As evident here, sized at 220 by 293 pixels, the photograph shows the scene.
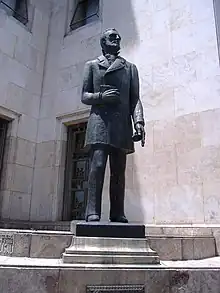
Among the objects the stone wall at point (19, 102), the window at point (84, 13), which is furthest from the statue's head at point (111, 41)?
the window at point (84, 13)

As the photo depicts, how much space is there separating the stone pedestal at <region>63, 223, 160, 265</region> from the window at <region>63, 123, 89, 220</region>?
376 cm

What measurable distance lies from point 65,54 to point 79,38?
534mm

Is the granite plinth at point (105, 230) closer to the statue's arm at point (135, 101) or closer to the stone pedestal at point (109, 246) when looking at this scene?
the stone pedestal at point (109, 246)

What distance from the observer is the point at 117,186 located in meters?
3.59

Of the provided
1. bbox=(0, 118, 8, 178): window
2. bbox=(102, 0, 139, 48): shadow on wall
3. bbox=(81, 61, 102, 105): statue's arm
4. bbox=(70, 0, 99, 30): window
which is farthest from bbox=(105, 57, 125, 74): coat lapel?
bbox=(70, 0, 99, 30): window

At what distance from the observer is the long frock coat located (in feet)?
11.6

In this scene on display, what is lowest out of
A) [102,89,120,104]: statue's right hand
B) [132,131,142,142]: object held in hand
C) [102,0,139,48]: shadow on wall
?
[132,131,142,142]: object held in hand

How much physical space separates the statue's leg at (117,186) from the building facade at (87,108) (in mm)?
2391

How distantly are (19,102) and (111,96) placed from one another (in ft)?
14.8

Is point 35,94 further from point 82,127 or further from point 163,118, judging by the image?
point 163,118

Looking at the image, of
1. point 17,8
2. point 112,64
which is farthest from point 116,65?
point 17,8

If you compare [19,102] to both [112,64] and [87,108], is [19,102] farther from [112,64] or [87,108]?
[112,64]

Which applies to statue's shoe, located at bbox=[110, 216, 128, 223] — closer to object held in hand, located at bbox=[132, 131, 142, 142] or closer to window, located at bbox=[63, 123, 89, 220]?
object held in hand, located at bbox=[132, 131, 142, 142]

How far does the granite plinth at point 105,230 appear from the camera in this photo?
3188mm
